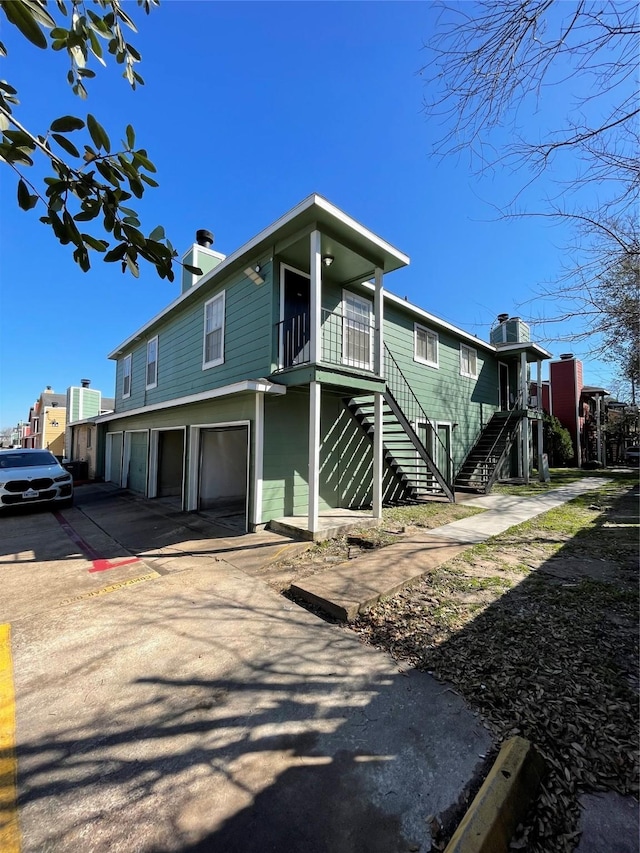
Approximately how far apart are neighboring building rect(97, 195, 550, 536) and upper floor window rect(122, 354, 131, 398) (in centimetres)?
49

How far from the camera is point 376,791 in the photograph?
173cm

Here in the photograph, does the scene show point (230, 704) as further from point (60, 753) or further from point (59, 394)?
point (59, 394)

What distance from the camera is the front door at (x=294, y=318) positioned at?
282 inches

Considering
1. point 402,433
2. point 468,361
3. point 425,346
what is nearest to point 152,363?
point 402,433

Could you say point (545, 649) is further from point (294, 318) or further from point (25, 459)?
point (25, 459)

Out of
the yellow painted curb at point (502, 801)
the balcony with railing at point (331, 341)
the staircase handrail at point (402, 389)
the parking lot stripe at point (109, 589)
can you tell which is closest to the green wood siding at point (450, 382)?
the staircase handrail at point (402, 389)

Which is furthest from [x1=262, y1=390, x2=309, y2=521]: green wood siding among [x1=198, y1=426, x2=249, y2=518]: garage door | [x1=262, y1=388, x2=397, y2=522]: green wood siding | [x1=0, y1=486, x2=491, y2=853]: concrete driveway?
[x1=0, y1=486, x2=491, y2=853]: concrete driveway

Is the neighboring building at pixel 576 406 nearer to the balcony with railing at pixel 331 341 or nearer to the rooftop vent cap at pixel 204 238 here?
the balcony with railing at pixel 331 341

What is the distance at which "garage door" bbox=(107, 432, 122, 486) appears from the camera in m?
14.1

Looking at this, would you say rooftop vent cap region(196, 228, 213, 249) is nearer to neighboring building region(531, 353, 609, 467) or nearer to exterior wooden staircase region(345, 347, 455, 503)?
exterior wooden staircase region(345, 347, 455, 503)

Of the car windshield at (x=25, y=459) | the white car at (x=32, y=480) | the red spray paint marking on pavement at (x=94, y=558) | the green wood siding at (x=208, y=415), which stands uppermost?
the green wood siding at (x=208, y=415)

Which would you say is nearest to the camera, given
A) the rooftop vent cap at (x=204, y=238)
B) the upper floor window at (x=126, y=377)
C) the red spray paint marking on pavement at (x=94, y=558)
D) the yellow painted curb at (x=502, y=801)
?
the yellow painted curb at (x=502, y=801)

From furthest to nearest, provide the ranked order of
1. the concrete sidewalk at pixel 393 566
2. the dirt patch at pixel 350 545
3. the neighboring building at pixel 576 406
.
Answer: the neighboring building at pixel 576 406
the dirt patch at pixel 350 545
the concrete sidewalk at pixel 393 566

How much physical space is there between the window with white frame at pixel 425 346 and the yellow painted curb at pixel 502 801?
9.93 m
